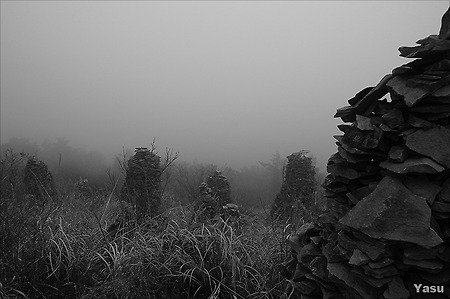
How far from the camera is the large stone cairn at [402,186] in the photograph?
2088mm

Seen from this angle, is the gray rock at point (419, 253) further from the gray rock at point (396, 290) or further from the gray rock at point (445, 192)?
the gray rock at point (445, 192)

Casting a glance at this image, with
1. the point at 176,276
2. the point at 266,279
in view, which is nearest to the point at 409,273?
the point at 266,279

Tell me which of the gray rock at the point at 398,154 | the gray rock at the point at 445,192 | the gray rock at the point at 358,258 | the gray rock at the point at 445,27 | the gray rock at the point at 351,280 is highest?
the gray rock at the point at 445,27

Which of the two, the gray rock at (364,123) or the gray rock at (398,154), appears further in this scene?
the gray rock at (364,123)

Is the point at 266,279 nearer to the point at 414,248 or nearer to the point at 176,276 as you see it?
the point at 176,276

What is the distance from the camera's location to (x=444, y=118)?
220 centimetres

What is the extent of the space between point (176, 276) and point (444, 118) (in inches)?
117

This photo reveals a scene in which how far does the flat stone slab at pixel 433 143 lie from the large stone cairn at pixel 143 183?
4374 millimetres

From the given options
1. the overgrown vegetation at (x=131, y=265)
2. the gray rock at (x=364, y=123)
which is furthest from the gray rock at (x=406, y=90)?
the overgrown vegetation at (x=131, y=265)

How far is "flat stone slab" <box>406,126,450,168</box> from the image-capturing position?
2.09 meters

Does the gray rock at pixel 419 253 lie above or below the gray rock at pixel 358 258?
above

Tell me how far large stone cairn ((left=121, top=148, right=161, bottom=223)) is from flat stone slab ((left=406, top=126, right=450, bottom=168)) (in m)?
4.37

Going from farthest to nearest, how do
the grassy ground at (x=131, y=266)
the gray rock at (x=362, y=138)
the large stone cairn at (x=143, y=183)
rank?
the large stone cairn at (x=143, y=183), the grassy ground at (x=131, y=266), the gray rock at (x=362, y=138)

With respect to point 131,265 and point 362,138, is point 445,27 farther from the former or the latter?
point 131,265
